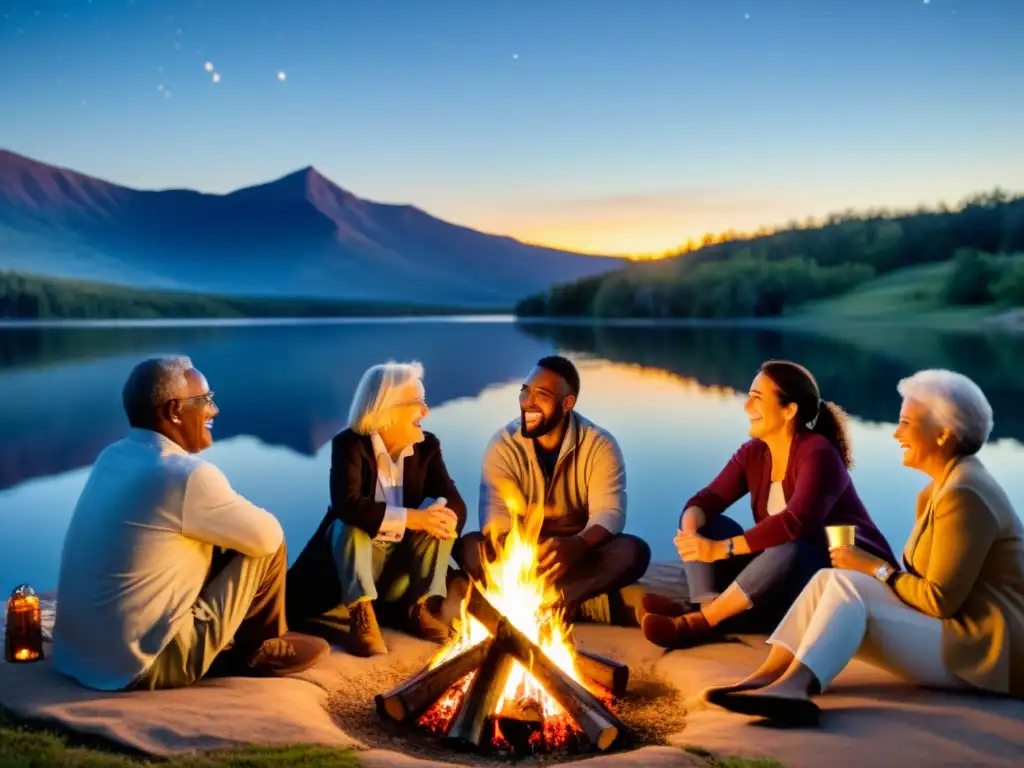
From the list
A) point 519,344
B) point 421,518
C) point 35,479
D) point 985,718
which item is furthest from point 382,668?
point 519,344

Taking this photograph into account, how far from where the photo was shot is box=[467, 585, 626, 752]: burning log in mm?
3820

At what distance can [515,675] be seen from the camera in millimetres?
4215

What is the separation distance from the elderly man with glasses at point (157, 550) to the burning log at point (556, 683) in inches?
35.0

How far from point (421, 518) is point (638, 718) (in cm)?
143

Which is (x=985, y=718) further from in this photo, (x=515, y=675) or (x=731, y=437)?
(x=731, y=437)

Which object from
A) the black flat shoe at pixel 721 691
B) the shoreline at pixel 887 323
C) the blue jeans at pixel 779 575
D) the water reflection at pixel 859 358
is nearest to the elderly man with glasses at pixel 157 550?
the black flat shoe at pixel 721 691

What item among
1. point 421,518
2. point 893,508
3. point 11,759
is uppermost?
point 421,518

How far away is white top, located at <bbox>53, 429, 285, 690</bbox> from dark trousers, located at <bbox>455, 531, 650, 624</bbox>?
1799mm

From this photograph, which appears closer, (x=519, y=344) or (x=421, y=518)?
(x=421, y=518)

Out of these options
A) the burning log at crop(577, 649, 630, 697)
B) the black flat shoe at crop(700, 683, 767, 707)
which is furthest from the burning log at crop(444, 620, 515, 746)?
the black flat shoe at crop(700, 683, 767, 707)

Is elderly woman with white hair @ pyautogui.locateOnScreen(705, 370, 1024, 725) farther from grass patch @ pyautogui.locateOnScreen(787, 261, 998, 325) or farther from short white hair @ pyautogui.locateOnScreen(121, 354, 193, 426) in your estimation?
grass patch @ pyautogui.locateOnScreen(787, 261, 998, 325)

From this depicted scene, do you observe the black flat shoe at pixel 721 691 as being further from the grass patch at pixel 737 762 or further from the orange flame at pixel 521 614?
the orange flame at pixel 521 614

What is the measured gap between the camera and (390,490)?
5090mm

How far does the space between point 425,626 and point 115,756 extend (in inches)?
77.7
